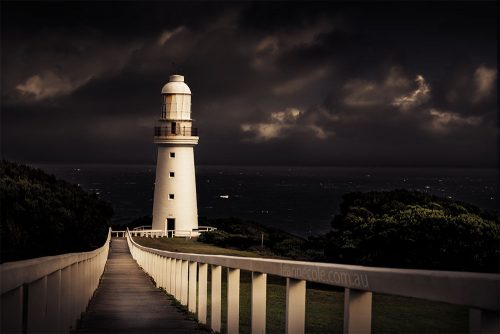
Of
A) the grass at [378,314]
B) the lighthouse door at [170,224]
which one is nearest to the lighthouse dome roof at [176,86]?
the lighthouse door at [170,224]

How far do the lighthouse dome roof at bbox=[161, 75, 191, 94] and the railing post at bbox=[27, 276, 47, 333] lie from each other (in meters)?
54.1

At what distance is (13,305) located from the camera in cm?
464

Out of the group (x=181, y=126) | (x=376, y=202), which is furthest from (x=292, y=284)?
(x=181, y=126)

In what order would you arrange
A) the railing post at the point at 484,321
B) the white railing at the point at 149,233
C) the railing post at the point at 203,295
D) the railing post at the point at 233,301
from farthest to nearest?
the white railing at the point at 149,233 → the railing post at the point at 203,295 → the railing post at the point at 233,301 → the railing post at the point at 484,321

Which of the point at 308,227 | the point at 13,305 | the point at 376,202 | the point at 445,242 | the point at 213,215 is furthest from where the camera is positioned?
the point at 213,215

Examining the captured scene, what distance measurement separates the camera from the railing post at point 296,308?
589 centimetres

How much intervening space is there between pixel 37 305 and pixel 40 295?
126mm

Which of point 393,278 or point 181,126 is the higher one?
point 181,126

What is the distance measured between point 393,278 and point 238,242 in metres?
47.3

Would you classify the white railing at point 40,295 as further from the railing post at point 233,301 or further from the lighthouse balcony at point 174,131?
the lighthouse balcony at point 174,131

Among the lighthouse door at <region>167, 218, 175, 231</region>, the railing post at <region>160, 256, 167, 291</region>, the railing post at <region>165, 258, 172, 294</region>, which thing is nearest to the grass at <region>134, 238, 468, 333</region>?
the railing post at <region>165, 258, 172, 294</region>

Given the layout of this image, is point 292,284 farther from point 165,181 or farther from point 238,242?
point 165,181

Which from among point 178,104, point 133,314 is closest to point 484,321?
point 133,314

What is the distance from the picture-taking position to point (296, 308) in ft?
19.4
